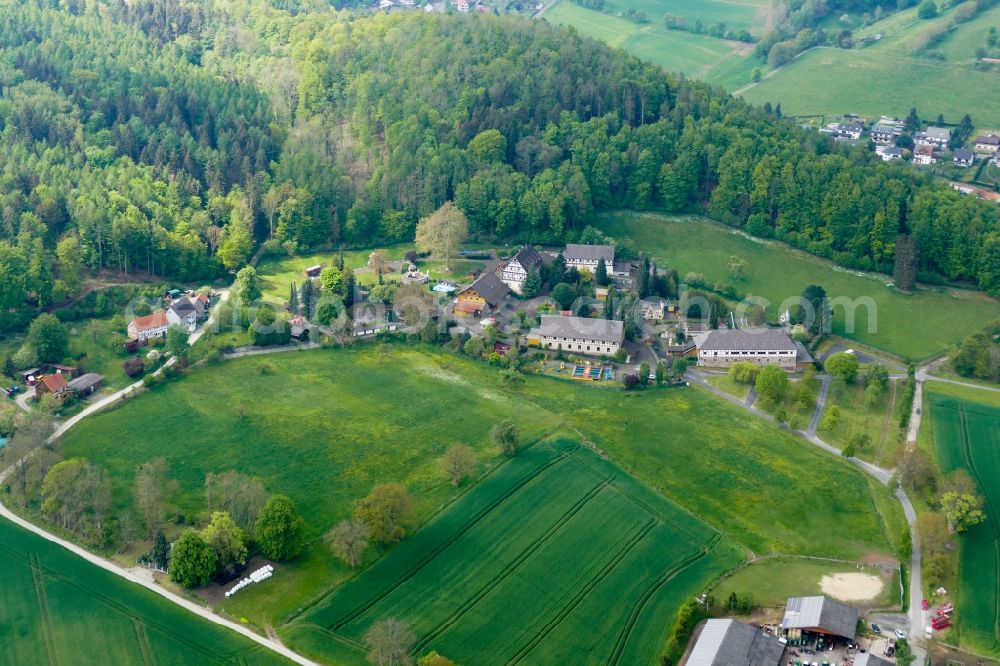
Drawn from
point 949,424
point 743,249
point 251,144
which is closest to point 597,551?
point 949,424

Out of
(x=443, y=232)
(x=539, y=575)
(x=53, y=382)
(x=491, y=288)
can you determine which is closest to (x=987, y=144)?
(x=491, y=288)

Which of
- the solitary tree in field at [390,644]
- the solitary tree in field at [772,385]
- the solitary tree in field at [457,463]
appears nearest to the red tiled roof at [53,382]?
the solitary tree in field at [457,463]

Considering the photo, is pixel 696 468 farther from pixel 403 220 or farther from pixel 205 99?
pixel 205 99

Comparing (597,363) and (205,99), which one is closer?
(597,363)

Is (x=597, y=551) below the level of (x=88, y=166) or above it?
below

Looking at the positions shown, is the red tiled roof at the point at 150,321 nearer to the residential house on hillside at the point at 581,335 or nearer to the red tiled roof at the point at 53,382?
the red tiled roof at the point at 53,382

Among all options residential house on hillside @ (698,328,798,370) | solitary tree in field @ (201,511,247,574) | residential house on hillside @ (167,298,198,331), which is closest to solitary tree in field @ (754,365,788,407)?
residential house on hillside @ (698,328,798,370)

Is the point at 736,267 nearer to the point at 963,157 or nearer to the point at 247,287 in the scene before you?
the point at 963,157
